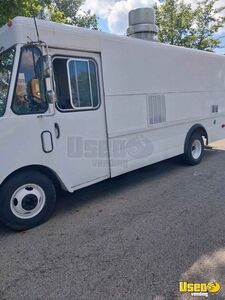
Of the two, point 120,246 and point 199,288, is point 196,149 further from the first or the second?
point 199,288

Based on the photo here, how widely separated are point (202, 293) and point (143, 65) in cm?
397

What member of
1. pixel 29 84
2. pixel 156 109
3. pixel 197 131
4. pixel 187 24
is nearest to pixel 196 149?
pixel 197 131

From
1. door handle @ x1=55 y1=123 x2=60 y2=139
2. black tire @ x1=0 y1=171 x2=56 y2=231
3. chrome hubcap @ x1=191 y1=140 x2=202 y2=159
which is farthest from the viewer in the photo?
chrome hubcap @ x1=191 y1=140 x2=202 y2=159

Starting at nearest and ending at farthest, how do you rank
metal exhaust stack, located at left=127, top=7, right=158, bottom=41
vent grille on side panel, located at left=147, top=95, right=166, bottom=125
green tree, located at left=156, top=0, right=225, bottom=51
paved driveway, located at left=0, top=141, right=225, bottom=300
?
1. paved driveway, located at left=0, top=141, right=225, bottom=300
2. vent grille on side panel, located at left=147, top=95, right=166, bottom=125
3. metal exhaust stack, located at left=127, top=7, right=158, bottom=41
4. green tree, located at left=156, top=0, right=225, bottom=51

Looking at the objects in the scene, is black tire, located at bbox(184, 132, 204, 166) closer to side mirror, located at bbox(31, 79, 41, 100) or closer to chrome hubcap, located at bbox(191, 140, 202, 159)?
chrome hubcap, located at bbox(191, 140, 202, 159)

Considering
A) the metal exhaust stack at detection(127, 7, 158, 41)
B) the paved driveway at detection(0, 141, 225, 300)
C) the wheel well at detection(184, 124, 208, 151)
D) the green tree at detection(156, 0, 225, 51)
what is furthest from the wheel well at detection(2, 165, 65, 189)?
the green tree at detection(156, 0, 225, 51)

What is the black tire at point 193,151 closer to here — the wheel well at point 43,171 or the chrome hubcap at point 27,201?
the wheel well at point 43,171

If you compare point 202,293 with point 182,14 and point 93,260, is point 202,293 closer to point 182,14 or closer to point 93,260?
point 93,260

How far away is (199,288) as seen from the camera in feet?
8.41

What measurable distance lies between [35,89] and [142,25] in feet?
11.3

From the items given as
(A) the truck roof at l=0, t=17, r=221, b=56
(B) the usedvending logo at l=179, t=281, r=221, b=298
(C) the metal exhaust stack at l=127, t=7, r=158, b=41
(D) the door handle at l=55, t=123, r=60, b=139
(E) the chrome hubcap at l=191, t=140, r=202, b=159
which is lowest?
(B) the usedvending logo at l=179, t=281, r=221, b=298

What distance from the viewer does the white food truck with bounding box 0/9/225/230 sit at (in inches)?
139

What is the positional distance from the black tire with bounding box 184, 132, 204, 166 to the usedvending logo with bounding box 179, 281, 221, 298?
13.5 feet

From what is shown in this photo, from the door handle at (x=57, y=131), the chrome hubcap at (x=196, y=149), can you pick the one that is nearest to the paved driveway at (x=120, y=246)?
the door handle at (x=57, y=131)
